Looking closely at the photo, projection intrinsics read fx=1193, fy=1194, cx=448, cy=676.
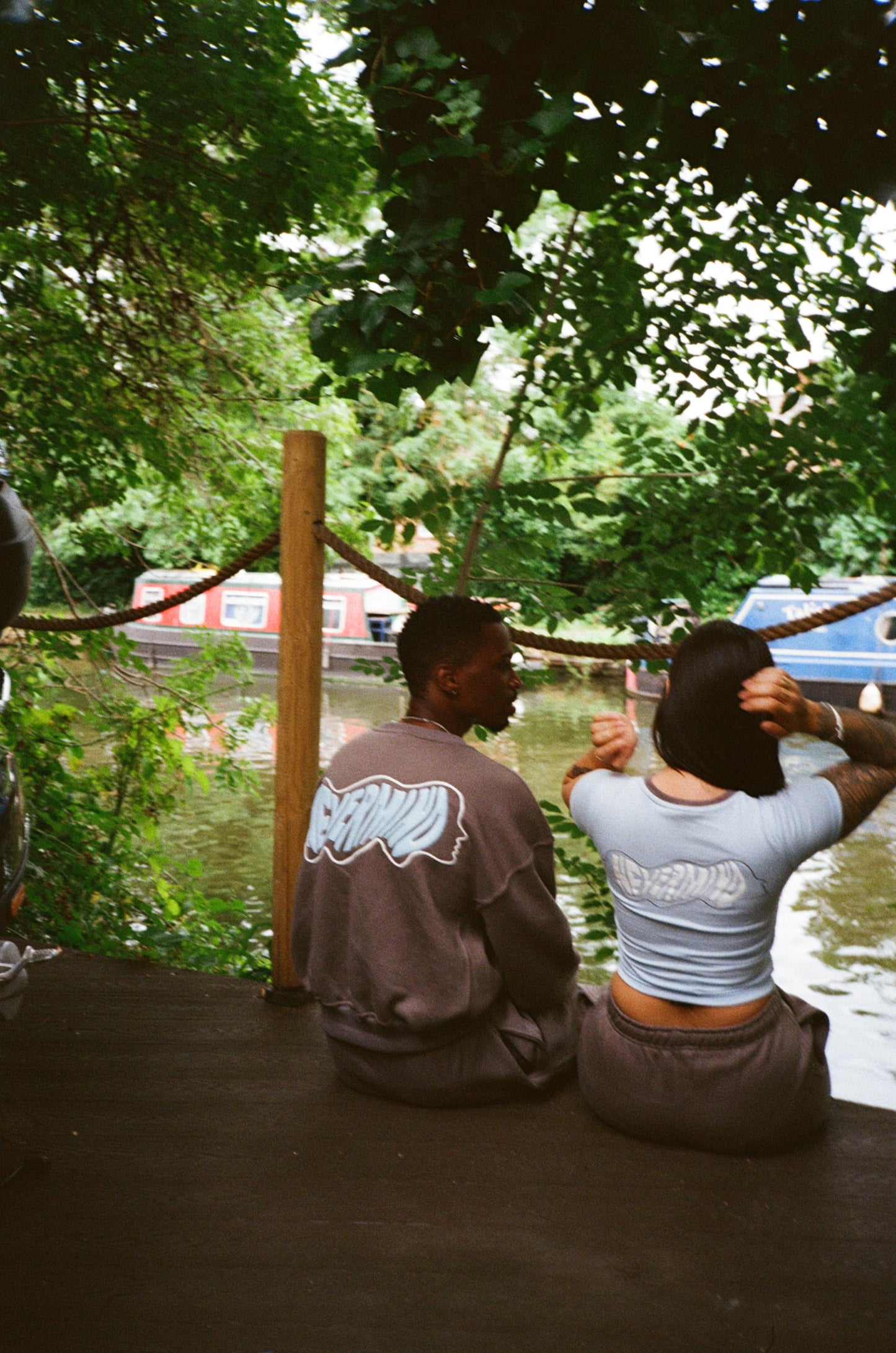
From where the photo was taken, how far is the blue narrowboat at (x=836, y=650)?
47.0 ft

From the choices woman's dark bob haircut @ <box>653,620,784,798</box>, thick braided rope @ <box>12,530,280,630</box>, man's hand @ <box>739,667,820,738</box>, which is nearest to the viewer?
man's hand @ <box>739,667,820,738</box>

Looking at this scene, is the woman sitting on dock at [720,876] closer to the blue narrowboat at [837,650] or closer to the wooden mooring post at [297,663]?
the wooden mooring post at [297,663]

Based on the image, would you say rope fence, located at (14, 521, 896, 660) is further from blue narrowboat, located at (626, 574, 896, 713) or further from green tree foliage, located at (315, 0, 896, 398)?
blue narrowboat, located at (626, 574, 896, 713)

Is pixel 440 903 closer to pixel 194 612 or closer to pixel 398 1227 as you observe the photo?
pixel 398 1227

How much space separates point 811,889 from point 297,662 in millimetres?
6235

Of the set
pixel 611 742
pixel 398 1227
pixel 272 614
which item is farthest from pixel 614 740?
pixel 272 614

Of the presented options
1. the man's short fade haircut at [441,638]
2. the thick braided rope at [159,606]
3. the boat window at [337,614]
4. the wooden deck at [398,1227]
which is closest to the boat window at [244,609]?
the boat window at [337,614]

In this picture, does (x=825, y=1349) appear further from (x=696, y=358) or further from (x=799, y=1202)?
(x=696, y=358)

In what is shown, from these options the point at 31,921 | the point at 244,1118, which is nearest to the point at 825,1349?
the point at 244,1118

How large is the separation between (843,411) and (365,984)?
2.01m

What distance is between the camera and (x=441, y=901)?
236 cm

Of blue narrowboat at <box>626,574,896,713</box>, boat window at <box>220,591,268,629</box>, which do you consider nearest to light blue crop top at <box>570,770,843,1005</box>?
blue narrowboat at <box>626,574,896,713</box>

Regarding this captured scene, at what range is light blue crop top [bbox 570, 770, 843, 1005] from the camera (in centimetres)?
212

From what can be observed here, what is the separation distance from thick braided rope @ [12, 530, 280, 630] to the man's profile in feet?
3.21
